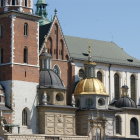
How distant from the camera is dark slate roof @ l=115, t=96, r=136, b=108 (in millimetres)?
105875

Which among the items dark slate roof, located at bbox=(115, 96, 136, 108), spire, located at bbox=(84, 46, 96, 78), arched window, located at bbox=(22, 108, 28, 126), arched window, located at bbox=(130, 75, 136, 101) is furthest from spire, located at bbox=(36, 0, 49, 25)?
arched window, located at bbox=(22, 108, 28, 126)

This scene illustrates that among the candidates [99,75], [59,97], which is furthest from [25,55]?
[99,75]

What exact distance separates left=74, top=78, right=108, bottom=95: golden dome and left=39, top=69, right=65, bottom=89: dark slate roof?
4.31 metres

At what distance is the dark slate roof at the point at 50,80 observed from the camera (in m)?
94.7

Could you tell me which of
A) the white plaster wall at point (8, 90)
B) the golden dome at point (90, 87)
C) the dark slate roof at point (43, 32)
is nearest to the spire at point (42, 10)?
the dark slate roof at point (43, 32)

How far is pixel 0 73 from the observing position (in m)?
92.0

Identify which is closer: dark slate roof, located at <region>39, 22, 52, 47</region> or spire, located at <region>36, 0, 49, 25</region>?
dark slate roof, located at <region>39, 22, 52, 47</region>

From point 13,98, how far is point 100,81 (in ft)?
60.7

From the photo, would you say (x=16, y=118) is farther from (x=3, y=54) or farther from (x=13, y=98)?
(x=3, y=54)

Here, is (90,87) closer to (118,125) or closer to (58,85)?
(58,85)

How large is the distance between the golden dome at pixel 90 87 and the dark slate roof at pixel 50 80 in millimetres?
4313

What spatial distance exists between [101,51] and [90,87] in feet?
45.3

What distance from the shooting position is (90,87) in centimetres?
9975

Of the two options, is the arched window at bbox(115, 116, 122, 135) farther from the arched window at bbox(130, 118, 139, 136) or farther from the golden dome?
the golden dome
